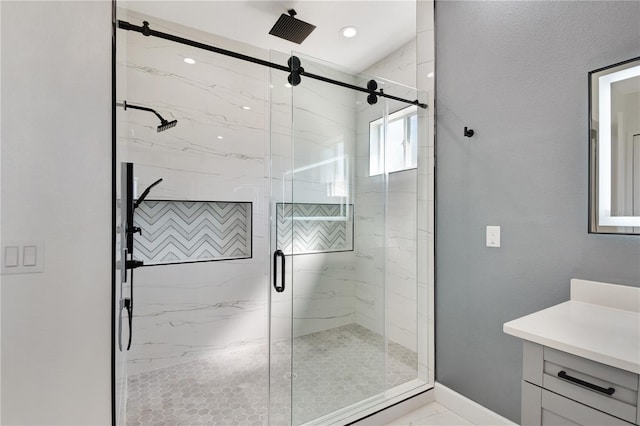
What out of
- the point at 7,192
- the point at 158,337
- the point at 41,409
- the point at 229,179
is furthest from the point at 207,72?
the point at 41,409

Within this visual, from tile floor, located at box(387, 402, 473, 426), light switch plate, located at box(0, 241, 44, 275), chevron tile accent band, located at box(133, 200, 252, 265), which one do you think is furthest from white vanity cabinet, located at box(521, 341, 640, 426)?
chevron tile accent band, located at box(133, 200, 252, 265)

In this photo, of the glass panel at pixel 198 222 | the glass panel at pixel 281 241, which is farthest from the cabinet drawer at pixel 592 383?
the glass panel at pixel 198 222

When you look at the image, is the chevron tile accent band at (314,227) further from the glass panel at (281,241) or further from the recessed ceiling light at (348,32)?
the recessed ceiling light at (348,32)

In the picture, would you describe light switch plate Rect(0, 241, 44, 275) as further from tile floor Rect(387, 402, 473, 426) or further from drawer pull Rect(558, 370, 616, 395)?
tile floor Rect(387, 402, 473, 426)

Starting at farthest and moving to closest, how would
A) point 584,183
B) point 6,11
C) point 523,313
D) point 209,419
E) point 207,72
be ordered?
point 207,72
point 209,419
point 523,313
point 584,183
point 6,11

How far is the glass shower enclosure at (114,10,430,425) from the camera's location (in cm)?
174

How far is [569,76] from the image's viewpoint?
4.48 ft

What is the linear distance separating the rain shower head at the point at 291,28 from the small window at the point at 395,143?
3.65 feet

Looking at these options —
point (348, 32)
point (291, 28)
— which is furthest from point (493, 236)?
point (291, 28)

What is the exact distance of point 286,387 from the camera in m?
1.79

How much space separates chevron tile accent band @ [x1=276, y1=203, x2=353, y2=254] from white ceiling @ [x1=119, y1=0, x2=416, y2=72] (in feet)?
5.14

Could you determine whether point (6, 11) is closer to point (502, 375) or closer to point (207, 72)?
point (207, 72)

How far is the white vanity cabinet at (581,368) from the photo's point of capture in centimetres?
80

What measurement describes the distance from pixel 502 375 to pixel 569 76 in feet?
5.00
